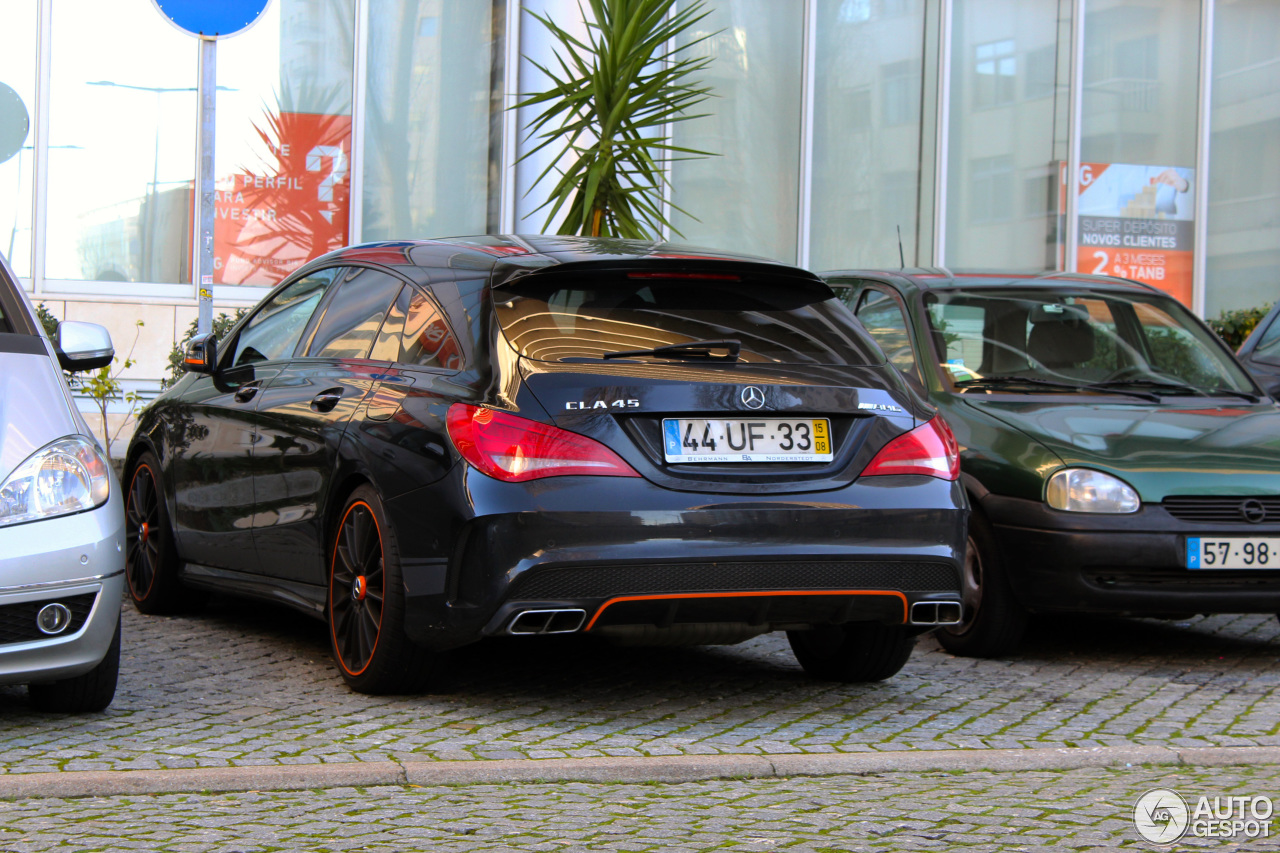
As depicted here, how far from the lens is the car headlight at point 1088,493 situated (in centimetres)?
614

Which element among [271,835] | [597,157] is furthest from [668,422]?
[597,157]

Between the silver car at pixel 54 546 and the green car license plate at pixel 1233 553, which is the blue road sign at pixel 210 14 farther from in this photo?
the green car license plate at pixel 1233 553

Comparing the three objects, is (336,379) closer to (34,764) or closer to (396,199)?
(34,764)

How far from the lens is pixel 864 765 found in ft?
14.9

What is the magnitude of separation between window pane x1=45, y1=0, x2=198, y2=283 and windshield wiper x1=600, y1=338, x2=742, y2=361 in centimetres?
888

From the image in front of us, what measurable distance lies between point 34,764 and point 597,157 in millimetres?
6674

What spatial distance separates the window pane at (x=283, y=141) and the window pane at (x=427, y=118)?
272 mm

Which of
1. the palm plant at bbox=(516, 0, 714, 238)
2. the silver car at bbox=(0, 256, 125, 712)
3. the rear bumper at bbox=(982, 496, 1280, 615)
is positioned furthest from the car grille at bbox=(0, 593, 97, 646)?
the palm plant at bbox=(516, 0, 714, 238)

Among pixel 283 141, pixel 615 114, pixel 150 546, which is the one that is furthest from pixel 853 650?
pixel 283 141

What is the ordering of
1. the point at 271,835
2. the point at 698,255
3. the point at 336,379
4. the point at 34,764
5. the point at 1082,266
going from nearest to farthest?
the point at 271,835
the point at 34,764
the point at 698,255
the point at 336,379
the point at 1082,266

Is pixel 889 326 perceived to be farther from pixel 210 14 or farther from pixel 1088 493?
pixel 210 14

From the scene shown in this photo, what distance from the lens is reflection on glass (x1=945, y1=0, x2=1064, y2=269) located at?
50.8 ft

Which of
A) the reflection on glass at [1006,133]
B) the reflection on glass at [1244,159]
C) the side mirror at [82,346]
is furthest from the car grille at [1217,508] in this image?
the reflection on glass at [1244,159]

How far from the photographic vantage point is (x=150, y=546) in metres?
7.09
